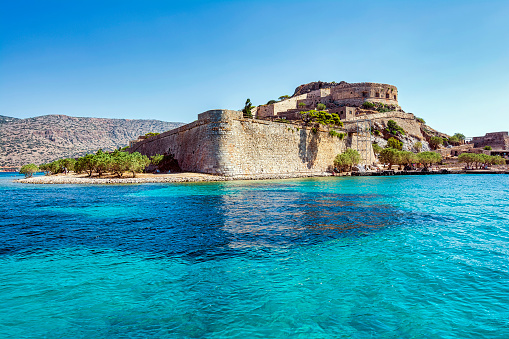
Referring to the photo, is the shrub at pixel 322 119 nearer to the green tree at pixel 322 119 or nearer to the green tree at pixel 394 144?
the green tree at pixel 322 119

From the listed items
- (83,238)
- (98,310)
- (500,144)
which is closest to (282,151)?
(83,238)

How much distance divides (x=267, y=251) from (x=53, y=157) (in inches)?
4722

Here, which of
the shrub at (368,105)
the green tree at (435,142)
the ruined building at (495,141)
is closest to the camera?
the shrub at (368,105)

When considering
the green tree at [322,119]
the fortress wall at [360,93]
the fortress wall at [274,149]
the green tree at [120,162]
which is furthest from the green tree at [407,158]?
the green tree at [120,162]

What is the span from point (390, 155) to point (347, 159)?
10.6 m

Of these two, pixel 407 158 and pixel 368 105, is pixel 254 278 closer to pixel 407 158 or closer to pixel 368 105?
pixel 407 158

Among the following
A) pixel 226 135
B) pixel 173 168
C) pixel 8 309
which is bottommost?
pixel 8 309

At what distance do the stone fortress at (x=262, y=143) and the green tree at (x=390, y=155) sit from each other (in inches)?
65.0

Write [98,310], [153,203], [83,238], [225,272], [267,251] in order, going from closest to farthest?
[98,310]
[225,272]
[267,251]
[83,238]
[153,203]

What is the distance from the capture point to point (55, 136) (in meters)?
123

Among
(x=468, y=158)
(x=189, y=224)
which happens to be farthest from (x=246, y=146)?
(x=468, y=158)

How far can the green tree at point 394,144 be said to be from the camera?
5525 cm

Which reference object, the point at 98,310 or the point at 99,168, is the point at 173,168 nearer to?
the point at 99,168

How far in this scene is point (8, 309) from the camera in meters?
Result: 4.46
